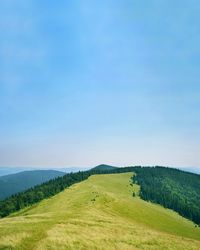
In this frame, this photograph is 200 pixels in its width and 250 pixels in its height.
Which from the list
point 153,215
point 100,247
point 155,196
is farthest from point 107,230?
point 155,196

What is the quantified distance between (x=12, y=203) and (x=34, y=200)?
986 cm

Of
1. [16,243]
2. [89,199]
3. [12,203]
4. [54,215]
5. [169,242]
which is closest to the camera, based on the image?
[16,243]

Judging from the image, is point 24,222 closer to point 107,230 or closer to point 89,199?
point 107,230

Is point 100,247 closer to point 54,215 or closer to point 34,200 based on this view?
point 54,215

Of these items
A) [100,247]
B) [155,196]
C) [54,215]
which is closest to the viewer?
[100,247]

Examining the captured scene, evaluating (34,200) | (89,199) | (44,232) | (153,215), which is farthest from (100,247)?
(34,200)

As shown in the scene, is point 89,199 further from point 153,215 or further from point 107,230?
point 107,230

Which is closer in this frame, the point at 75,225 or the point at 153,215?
the point at 75,225

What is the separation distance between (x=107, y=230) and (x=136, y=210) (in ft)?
127

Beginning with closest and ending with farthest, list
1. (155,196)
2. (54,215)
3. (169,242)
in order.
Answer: (169,242)
(54,215)
(155,196)

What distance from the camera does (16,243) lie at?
133 ft

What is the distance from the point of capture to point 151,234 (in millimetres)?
55031

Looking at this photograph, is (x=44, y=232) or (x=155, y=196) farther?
(x=155, y=196)

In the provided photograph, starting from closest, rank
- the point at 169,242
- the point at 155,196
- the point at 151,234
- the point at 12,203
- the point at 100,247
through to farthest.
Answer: the point at 100,247, the point at 169,242, the point at 151,234, the point at 12,203, the point at 155,196
